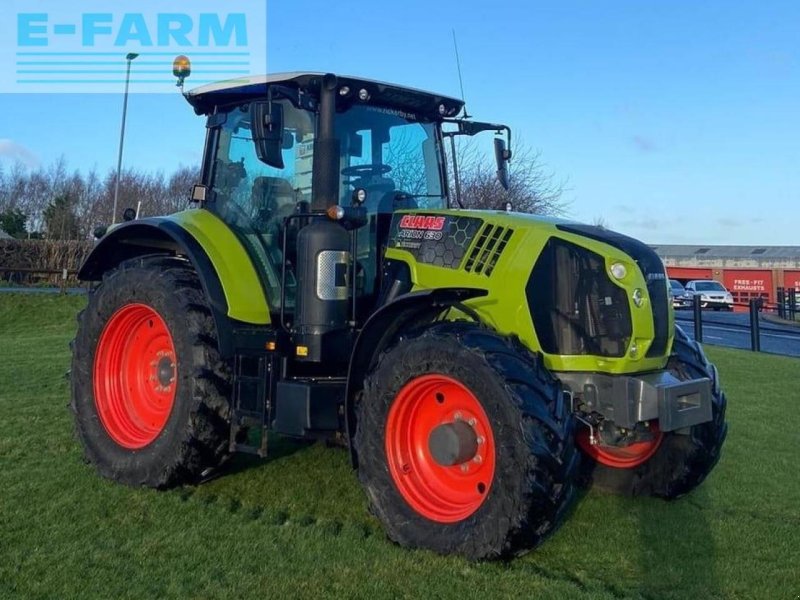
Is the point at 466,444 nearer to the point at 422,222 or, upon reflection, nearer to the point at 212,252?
the point at 422,222

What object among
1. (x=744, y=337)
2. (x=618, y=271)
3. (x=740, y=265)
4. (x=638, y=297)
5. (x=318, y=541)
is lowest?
(x=318, y=541)

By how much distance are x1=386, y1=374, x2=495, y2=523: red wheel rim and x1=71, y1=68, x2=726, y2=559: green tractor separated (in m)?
0.01

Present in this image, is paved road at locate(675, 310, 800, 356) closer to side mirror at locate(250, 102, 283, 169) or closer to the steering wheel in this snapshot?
the steering wheel

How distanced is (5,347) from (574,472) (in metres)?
13.6

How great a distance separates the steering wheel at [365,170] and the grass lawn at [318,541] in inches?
78.8

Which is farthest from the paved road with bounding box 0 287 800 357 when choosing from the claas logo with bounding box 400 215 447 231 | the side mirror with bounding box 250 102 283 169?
the side mirror with bounding box 250 102 283 169

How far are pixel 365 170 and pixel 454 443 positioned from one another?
1986 mm

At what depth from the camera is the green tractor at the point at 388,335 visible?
13.0 feet

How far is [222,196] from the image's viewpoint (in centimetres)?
559

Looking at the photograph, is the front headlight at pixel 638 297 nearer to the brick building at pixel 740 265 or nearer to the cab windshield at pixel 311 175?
the cab windshield at pixel 311 175

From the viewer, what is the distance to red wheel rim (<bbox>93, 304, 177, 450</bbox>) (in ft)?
18.0

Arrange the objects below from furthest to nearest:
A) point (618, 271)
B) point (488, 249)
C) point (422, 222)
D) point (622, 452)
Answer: point (622, 452)
point (422, 222)
point (488, 249)
point (618, 271)

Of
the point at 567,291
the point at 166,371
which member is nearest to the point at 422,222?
the point at 567,291

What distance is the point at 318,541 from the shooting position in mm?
4070
